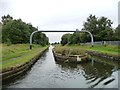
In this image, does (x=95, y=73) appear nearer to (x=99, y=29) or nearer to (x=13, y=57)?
(x=13, y=57)

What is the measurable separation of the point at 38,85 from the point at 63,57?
59.0 feet

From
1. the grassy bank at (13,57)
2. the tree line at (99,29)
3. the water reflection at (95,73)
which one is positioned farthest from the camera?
the tree line at (99,29)

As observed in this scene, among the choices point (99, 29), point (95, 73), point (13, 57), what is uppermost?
point (99, 29)

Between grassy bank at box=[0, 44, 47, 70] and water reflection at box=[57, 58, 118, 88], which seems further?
grassy bank at box=[0, 44, 47, 70]

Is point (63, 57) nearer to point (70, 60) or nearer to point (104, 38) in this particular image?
point (70, 60)

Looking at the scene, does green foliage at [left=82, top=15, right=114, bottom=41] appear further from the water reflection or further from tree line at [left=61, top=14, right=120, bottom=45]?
the water reflection

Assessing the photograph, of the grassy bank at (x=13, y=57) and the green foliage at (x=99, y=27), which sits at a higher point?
the green foliage at (x=99, y=27)

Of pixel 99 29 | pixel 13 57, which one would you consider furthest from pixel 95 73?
pixel 99 29

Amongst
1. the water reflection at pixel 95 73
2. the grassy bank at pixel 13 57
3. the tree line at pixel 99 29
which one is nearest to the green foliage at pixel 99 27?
the tree line at pixel 99 29

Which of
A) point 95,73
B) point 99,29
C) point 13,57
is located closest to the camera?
point 95,73

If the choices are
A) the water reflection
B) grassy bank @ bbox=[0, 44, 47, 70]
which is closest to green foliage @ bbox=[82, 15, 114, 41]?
grassy bank @ bbox=[0, 44, 47, 70]

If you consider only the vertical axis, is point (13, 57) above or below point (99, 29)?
below

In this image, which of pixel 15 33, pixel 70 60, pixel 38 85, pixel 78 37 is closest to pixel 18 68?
pixel 38 85

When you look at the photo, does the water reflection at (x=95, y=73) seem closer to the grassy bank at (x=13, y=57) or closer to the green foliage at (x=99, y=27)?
the grassy bank at (x=13, y=57)
